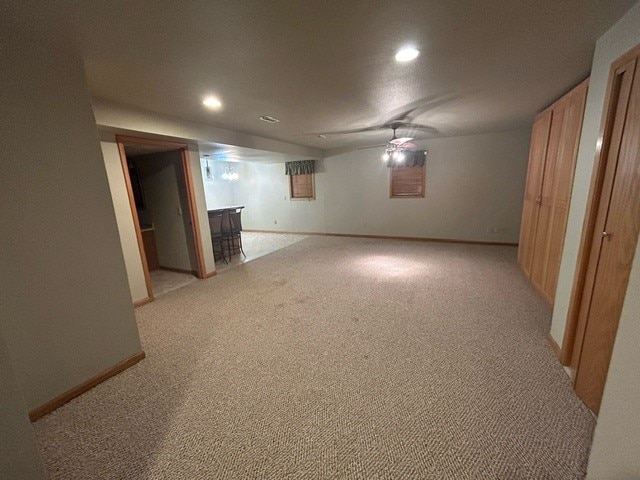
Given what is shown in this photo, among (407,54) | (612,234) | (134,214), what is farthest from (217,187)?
(612,234)

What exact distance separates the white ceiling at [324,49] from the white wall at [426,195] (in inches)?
84.5

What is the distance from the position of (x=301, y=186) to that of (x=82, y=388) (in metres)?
5.82

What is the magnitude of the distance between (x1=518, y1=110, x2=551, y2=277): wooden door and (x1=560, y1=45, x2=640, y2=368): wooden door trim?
1.69m

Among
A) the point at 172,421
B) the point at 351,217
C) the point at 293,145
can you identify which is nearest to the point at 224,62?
the point at 172,421

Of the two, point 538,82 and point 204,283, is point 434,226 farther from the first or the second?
point 204,283

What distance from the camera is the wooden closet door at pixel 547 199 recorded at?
255cm

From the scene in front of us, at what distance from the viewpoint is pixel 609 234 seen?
1401mm

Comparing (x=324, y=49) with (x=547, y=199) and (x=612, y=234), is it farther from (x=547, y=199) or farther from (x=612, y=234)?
(x=547, y=199)

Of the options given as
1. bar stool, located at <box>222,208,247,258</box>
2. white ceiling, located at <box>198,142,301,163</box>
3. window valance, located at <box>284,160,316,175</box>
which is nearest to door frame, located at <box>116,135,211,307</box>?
white ceiling, located at <box>198,142,301,163</box>

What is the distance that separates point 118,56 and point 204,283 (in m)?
2.80

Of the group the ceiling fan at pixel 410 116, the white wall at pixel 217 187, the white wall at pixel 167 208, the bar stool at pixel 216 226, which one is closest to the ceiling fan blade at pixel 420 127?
the ceiling fan at pixel 410 116

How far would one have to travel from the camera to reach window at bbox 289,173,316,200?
6.75 metres

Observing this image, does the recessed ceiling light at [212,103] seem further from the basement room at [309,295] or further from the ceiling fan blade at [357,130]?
the ceiling fan blade at [357,130]

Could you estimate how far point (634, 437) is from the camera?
871 mm
